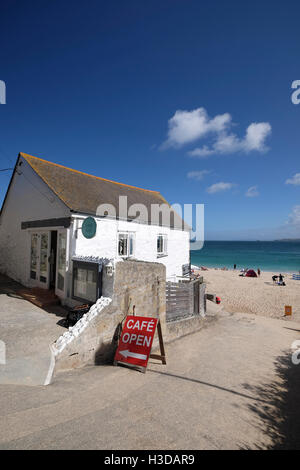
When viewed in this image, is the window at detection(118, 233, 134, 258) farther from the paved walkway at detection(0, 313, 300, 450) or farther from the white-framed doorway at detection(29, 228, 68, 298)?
the paved walkway at detection(0, 313, 300, 450)

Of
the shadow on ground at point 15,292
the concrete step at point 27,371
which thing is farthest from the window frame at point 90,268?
the concrete step at point 27,371

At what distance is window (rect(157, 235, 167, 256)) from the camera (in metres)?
16.9

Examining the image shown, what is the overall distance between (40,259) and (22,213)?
3.75 metres

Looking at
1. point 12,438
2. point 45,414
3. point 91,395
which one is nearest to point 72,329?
point 91,395

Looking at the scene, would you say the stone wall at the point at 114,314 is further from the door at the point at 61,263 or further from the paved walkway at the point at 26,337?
the door at the point at 61,263

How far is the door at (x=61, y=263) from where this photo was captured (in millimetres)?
10617

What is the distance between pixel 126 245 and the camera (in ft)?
45.3

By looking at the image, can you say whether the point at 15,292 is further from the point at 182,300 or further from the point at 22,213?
the point at 182,300

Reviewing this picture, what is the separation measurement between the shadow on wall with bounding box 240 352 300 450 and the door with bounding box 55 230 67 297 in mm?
8331

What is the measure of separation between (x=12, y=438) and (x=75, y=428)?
38.0 inches
